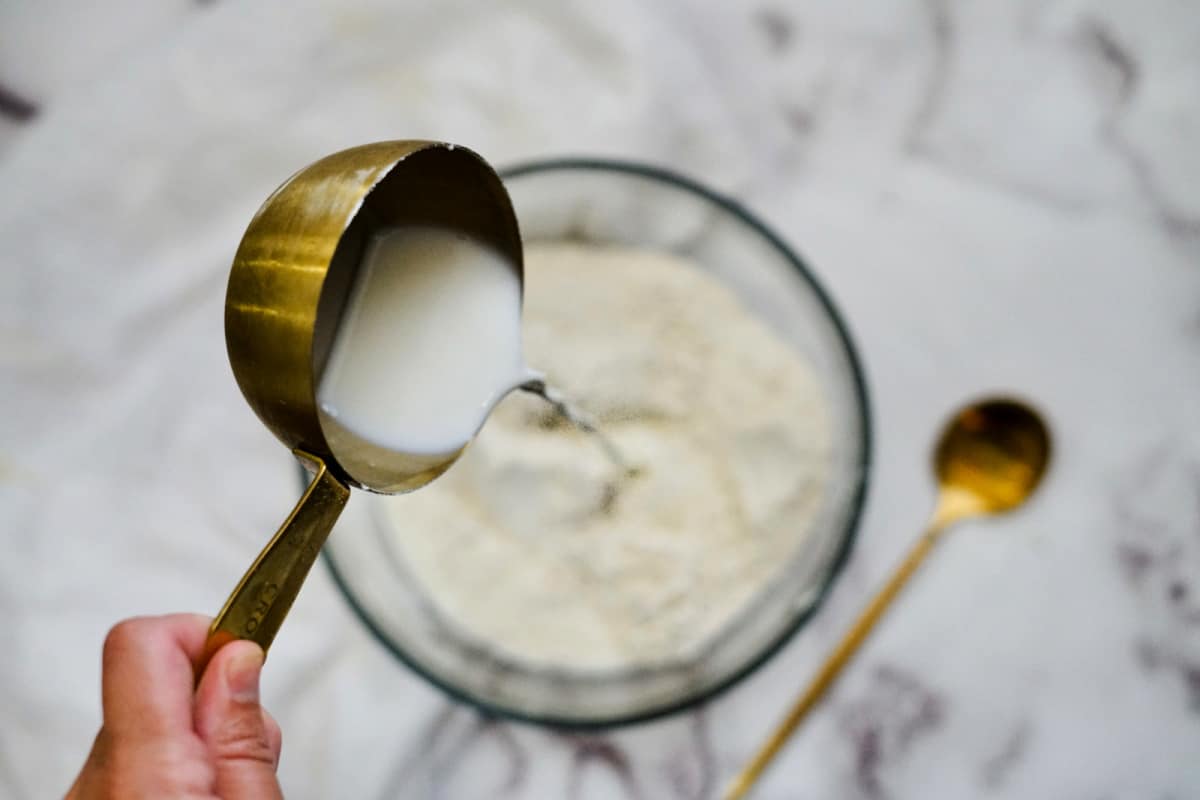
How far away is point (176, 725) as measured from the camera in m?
0.59

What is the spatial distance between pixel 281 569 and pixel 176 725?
0.13 m

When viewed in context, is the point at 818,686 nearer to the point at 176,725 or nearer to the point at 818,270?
the point at 818,270

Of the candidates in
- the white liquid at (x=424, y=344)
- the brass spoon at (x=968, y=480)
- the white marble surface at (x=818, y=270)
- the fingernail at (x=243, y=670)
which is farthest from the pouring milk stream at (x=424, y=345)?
the brass spoon at (x=968, y=480)

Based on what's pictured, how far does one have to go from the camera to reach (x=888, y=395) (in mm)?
894

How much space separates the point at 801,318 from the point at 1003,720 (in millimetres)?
406

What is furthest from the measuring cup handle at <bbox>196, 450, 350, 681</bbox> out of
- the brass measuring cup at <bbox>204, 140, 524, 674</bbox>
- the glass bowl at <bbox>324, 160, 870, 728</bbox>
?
the glass bowl at <bbox>324, 160, 870, 728</bbox>

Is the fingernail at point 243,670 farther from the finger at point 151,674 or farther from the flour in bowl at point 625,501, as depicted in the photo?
the flour in bowl at point 625,501

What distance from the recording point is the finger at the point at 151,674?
0.59m

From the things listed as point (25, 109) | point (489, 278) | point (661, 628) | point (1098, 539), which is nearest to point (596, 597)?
point (661, 628)

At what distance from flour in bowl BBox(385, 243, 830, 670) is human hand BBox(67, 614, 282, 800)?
25 cm

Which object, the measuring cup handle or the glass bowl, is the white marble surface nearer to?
the glass bowl

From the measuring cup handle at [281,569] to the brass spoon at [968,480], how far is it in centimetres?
47

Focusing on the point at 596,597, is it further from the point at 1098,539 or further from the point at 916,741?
the point at 1098,539

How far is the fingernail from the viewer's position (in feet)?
1.86
